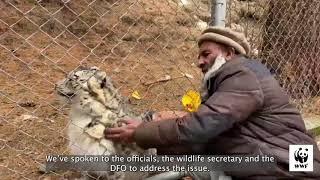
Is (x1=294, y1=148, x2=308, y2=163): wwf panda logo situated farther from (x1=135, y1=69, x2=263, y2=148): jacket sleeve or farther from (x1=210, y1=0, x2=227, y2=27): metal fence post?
(x1=210, y1=0, x2=227, y2=27): metal fence post

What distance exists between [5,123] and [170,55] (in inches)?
99.0

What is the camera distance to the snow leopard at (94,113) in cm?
287

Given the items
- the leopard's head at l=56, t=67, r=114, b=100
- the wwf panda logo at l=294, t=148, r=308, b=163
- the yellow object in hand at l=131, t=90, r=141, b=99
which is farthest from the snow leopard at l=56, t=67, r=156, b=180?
the yellow object in hand at l=131, t=90, r=141, b=99

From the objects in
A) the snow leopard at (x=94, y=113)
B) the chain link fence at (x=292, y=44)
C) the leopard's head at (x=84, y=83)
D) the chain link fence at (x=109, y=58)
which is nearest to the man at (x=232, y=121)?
the snow leopard at (x=94, y=113)

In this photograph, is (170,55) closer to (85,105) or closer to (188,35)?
(188,35)

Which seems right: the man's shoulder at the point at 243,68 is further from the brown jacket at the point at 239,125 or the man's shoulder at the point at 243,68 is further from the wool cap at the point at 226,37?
the wool cap at the point at 226,37

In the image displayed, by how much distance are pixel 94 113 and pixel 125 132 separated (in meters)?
0.48

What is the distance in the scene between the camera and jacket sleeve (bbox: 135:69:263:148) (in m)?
2.35

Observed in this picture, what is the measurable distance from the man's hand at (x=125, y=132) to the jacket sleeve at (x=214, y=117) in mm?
43

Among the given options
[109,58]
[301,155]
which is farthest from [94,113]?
[109,58]

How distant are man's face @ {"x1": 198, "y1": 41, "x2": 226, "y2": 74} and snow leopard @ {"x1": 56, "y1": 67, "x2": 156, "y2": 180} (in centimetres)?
57

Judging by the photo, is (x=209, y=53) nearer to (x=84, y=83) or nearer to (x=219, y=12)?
(x=219, y=12)

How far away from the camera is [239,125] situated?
8.25 ft

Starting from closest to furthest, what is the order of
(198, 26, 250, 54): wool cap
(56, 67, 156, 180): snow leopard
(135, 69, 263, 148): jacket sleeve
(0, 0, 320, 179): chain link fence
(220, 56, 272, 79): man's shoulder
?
(135, 69, 263, 148): jacket sleeve → (220, 56, 272, 79): man's shoulder → (198, 26, 250, 54): wool cap → (56, 67, 156, 180): snow leopard → (0, 0, 320, 179): chain link fence
